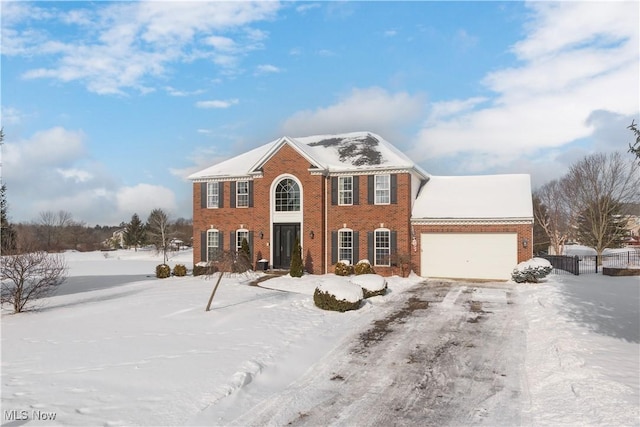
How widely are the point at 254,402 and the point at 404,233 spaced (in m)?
16.5

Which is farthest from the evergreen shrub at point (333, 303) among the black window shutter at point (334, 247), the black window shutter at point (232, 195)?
the black window shutter at point (232, 195)

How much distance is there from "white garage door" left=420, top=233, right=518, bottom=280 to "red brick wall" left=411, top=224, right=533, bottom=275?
0.18 meters

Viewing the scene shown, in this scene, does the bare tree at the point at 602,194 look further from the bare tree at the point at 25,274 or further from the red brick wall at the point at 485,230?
the bare tree at the point at 25,274

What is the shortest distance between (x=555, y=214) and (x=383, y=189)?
104ft

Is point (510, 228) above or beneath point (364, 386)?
above

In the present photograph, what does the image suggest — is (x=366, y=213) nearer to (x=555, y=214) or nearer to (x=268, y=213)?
(x=268, y=213)

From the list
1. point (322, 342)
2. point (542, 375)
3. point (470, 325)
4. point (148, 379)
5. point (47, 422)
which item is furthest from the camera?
point (470, 325)

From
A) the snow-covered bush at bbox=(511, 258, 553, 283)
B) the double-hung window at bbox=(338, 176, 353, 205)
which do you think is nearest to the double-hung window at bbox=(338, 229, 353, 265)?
the double-hung window at bbox=(338, 176, 353, 205)

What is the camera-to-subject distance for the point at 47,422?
561 cm

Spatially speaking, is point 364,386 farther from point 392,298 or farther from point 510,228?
point 510,228

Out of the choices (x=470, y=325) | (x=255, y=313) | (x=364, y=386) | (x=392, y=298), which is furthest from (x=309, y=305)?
(x=364, y=386)

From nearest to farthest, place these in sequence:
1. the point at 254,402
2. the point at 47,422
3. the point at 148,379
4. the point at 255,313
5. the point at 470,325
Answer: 1. the point at 47,422
2. the point at 254,402
3. the point at 148,379
4. the point at 470,325
5. the point at 255,313

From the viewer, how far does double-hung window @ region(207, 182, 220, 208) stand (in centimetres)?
2600

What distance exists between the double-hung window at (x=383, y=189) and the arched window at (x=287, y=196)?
435 centimetres
